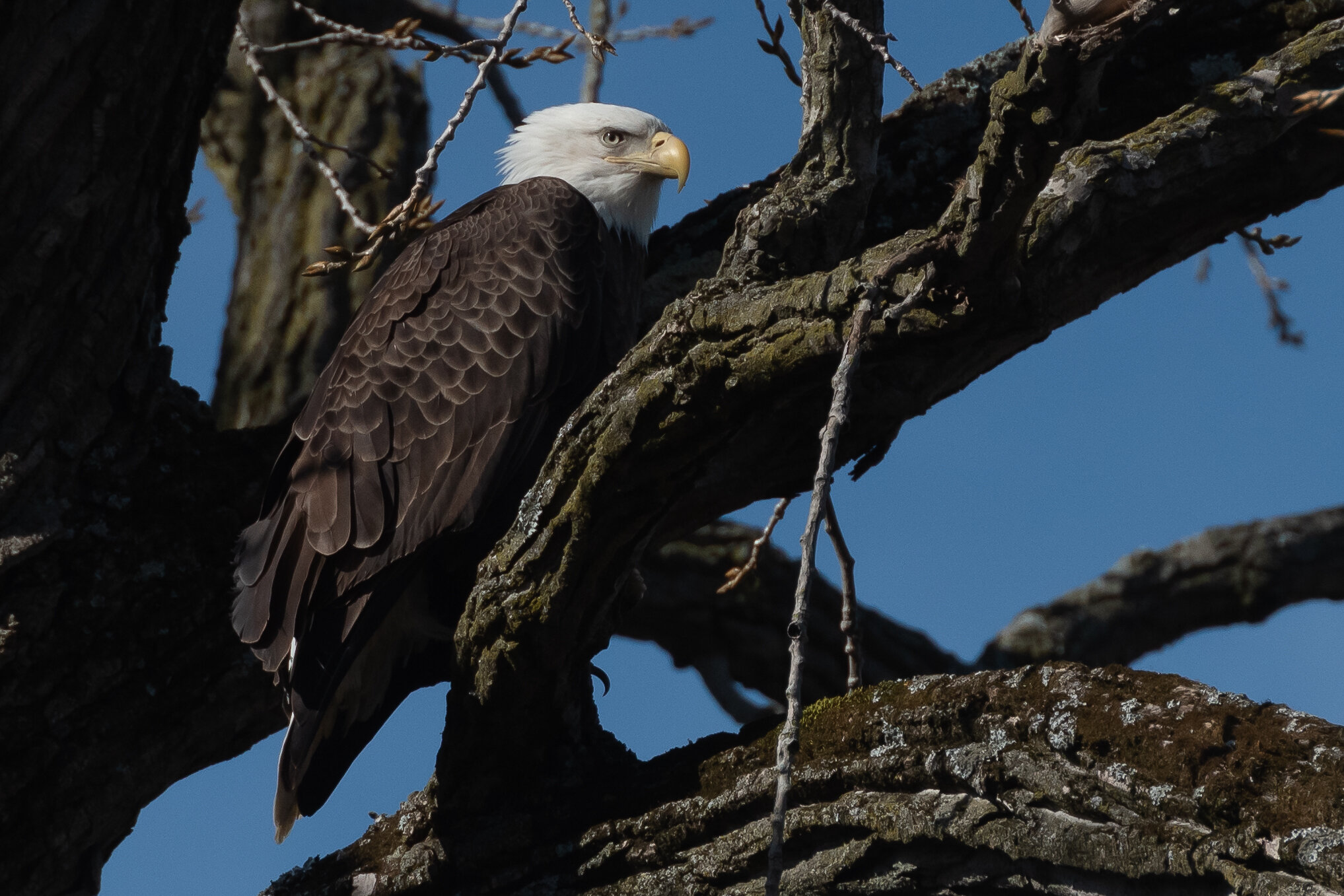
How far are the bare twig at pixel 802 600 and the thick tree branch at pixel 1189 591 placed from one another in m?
3.94

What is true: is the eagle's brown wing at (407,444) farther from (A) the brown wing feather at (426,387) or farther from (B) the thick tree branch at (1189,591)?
(B) the thick tree branch at (1189,591)

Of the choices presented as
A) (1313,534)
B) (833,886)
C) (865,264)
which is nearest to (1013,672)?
(833,886)

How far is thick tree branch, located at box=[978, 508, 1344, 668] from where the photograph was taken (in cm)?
566

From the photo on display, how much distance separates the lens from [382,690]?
4020 mm

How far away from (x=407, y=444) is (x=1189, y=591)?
3.71 m

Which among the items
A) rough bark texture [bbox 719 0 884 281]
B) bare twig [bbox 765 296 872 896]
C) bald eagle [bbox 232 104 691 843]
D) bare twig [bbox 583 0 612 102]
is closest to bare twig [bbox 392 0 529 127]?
bare twig [bbox 583 0 612 102]

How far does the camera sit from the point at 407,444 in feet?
12.7

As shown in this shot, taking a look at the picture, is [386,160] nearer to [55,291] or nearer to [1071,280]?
[55,291]

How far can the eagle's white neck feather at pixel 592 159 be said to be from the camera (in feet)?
16.3

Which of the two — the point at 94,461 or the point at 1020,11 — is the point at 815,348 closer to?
the point at 1020,11

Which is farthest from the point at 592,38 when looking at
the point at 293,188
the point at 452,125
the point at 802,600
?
the point at 293,188

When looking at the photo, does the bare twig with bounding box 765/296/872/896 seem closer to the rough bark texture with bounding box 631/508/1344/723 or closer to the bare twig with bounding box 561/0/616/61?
the bare twig with bounding box 561/0/616/61

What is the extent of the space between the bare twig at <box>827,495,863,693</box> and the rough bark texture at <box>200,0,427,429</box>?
2730mm

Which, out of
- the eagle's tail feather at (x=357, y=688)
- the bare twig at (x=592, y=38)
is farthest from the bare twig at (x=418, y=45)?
the eagle's tail feather at (x=357, y=688)
